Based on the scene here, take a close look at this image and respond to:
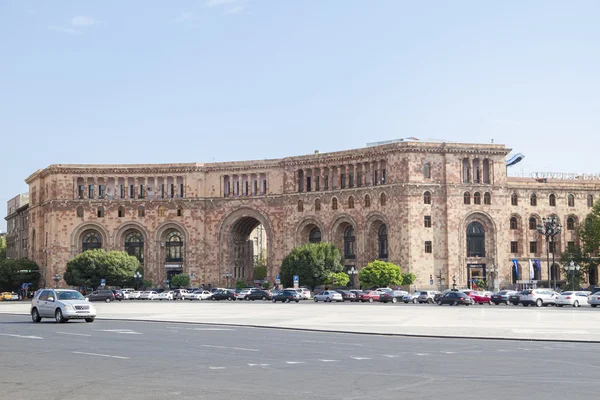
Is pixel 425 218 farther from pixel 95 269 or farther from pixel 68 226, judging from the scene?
pixel 68 226

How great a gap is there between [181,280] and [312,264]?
822 inches

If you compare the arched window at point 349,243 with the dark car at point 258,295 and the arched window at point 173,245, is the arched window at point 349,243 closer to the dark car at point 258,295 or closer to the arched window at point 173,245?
the dark car at point 258,295

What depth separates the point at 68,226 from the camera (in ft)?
339

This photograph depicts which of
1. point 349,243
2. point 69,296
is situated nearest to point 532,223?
point 349,243

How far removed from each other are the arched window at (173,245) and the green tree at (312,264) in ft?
→ 66.7

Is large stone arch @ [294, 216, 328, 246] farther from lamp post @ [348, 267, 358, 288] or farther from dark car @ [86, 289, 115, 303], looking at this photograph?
dark car @ [86, 289, 115, 303]

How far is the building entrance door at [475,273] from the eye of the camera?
288 ft

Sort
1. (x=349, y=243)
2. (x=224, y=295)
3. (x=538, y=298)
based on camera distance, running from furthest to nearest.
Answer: (x=349, y=243) < (x=224, y=295) < (x=538, y=298)

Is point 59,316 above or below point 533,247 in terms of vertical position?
below

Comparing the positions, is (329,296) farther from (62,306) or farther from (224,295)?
(62,306)

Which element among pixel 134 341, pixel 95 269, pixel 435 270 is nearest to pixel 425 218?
pixel 435 270

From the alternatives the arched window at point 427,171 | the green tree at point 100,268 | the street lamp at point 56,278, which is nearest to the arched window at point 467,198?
the arched window at point 427,171

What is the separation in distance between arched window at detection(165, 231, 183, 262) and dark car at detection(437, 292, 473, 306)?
5168 cm

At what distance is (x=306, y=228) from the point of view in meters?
97.3
